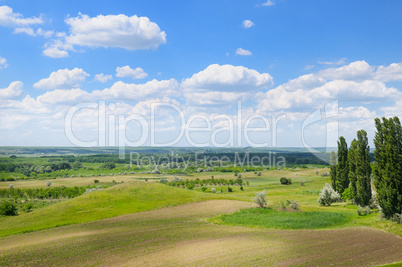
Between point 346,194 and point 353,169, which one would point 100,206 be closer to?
point 353,169

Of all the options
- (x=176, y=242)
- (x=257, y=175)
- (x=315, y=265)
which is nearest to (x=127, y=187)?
(x=176, y=242)

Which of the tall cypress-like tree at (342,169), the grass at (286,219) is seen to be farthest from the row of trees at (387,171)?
the tall cypress-like tree at (342,169)

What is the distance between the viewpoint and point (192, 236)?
4238 cm

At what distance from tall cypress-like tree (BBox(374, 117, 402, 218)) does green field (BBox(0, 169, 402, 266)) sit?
317 cm

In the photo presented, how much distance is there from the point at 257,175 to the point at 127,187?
4201 inches

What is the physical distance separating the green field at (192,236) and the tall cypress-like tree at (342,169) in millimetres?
10813

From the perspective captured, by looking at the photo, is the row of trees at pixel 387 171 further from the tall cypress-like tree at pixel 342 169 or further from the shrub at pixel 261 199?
the shrub at pixel 261 199

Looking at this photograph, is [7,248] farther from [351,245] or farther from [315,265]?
[351,245]

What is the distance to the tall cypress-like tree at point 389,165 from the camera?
1859 inches

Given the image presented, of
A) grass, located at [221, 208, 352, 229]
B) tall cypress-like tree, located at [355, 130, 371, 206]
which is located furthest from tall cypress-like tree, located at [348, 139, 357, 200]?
grass, located at [221, 208, 352, 229]

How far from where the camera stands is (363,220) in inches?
2026

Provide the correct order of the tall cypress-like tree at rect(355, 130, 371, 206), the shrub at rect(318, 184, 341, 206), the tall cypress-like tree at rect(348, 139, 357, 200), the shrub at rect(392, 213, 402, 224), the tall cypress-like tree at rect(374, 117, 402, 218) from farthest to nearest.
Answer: the shrub at rect(318, 184, 341, 206) → the tall cypress-like tree at rect(348, 139, 357, 200) → the tall cypress-like tree at rect(355, 130, 371, 206) → the tall cypress-like tree at rect(374, 117, 402, 218) → the shrub at rect(392, 213, 402, 224)

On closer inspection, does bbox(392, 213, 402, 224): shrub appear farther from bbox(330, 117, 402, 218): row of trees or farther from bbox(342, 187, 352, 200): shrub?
bbox(342, 187, 352, 200): shrub

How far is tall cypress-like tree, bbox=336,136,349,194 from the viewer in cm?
7919
